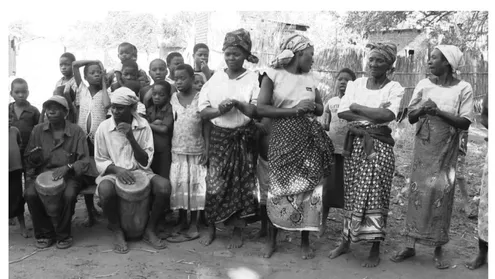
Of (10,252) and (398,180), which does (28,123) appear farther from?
(398,180)

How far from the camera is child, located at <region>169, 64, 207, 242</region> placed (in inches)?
185

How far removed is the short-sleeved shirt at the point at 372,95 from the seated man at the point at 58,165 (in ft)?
8.78

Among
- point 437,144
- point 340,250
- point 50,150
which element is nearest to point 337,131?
point 437,144

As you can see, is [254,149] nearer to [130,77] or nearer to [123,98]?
[123,98]

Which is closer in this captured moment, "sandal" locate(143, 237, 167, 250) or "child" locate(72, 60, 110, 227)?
"sandal" locate(143, 237, 167, 250)

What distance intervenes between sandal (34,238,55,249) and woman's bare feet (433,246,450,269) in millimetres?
3710

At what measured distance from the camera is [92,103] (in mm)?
4969

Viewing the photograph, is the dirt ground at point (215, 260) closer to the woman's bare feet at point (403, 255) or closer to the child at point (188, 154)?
the woman's bare feet at point (403, 255)

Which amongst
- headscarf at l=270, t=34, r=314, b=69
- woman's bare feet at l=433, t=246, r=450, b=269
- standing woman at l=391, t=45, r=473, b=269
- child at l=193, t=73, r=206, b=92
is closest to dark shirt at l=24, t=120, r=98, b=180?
child at l=193, t=73, r=206, b=92

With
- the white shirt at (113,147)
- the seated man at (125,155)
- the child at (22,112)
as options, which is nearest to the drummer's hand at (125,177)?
the seated man at (125,155)

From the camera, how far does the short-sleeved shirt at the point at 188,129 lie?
4680mm

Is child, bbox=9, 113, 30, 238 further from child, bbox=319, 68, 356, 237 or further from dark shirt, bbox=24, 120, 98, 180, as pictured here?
child, bbox=319, 68, 356, 237

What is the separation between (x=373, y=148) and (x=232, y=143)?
1.36 metres

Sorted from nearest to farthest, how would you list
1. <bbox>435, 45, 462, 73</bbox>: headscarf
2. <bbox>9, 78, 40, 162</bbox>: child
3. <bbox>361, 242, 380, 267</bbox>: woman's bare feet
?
<bbox>435, 45, 462, 73</bbox>: headscarf, <bbox>361, 242, 380, 267</bbox>: woman's bare feet, <bbox>9, 78, 40, 162</bbox>: child
